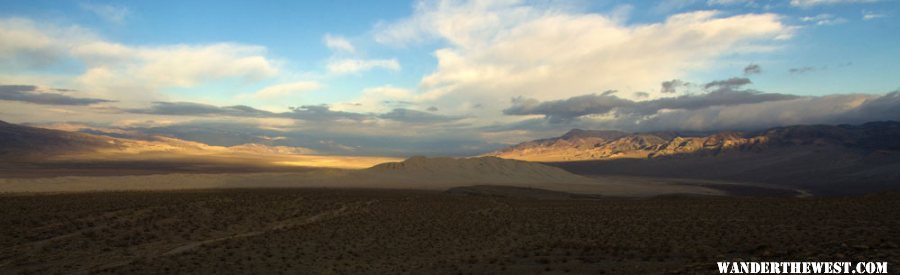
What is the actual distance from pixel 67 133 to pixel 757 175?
195 metres

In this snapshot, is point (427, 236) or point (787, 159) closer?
point (427, 236)

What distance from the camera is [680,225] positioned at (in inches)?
896

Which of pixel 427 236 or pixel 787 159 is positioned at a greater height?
pixel 787 159

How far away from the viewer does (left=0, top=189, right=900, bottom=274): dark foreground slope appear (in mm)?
15977

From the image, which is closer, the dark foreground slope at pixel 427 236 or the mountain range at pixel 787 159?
the dark foreground slope at pixel 427 236

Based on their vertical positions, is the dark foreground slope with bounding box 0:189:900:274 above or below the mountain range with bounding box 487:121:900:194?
below

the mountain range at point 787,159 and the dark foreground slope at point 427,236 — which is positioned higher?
the mountain range at point 787,159

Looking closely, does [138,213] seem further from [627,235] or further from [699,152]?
[699,152]

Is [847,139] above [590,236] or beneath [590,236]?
above

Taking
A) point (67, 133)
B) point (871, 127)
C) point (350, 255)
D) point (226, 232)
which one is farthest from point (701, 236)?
point (67, 133)

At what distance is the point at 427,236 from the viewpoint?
2306 cm

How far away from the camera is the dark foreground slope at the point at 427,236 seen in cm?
1598

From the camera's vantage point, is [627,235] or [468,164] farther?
[468,164]

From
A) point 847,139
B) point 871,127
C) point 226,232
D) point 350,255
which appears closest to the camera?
point 350,255
